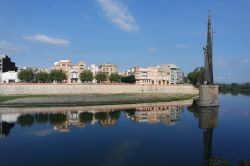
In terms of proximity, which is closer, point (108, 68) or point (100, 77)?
point (100, 77)

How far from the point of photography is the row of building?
130938 millimetres

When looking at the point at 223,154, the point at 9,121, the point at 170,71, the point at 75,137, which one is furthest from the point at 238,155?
the point at 170,71

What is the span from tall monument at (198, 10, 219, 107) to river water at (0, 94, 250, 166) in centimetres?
1075

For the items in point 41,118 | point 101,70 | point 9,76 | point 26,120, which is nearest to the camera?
point 26,120

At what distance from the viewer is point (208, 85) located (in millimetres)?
49812

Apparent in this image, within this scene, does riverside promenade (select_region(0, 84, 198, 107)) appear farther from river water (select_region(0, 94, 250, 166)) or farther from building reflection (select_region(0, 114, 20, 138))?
river water (select_region(0, 94, 250, 166))

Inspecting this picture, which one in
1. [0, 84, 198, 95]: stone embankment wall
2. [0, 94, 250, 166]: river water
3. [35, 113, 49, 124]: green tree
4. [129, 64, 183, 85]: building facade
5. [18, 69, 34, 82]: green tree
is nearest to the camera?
[0, 94, 250, 166]: river water

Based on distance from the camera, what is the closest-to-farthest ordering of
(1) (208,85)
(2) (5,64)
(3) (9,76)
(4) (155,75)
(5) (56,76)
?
(1) (208,85) < (5) (56,76) < (3) (9,76) < (2) (5,64) < (4) (155,75)

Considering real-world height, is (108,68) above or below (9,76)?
above

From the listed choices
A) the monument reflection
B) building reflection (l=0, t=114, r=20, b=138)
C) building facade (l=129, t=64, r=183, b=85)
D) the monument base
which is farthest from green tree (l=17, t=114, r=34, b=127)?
building facade (l=129, t=64, r=183, b=85)

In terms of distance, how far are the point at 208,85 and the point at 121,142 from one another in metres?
27.9

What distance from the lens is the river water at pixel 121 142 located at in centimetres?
2022

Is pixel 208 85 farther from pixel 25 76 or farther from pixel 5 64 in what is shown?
pixel 5 64

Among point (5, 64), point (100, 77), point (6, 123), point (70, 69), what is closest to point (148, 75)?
point (100, 77)
